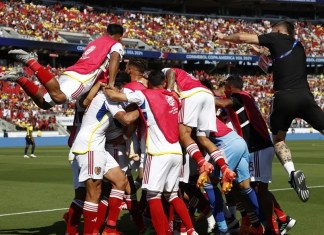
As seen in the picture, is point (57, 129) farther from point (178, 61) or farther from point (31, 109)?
point (178, 61)

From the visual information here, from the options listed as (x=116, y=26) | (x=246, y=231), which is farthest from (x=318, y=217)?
(x=116, y=26)

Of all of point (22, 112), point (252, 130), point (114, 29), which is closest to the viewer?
point (114, 29)

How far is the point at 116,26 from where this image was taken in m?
8.96

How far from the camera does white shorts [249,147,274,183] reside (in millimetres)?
8844

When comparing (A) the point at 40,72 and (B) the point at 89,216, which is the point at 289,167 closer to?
(B) the point at 89,216

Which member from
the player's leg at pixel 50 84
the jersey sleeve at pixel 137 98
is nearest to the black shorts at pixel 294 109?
the jersey sleeve at pixel 137 98

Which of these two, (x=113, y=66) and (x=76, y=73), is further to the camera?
(x=76, y=73)

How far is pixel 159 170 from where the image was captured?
752cm

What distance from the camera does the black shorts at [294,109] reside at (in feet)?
26.8

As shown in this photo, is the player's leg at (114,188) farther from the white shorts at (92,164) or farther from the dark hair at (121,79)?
the dark hair at (121,79)

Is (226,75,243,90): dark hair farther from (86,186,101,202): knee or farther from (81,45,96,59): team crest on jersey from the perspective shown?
(86,186,101,202): knee

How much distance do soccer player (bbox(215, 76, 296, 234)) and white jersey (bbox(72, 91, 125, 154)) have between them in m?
1.56

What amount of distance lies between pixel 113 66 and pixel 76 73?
552 mm

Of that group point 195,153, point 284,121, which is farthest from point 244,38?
point 195,153
